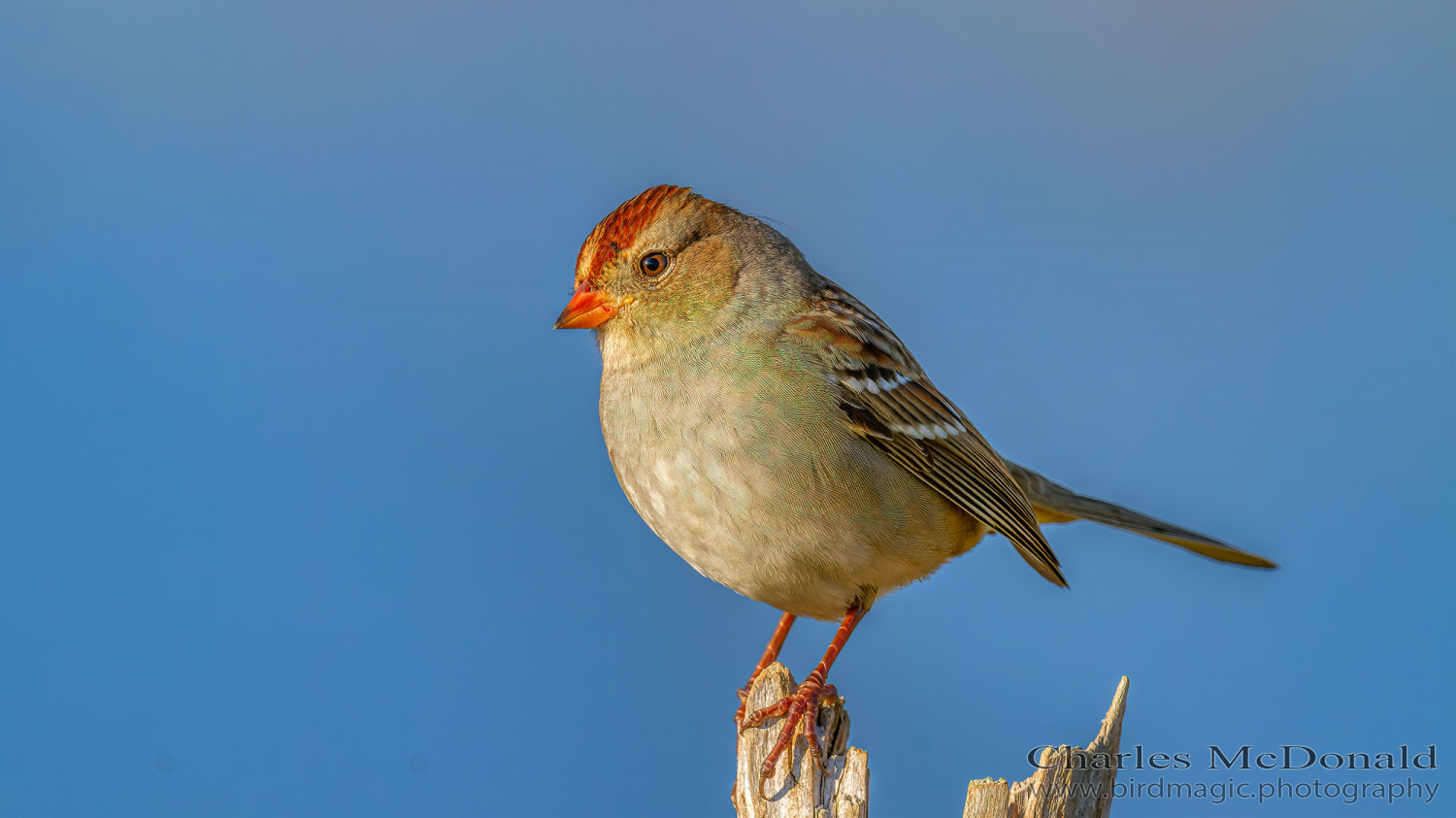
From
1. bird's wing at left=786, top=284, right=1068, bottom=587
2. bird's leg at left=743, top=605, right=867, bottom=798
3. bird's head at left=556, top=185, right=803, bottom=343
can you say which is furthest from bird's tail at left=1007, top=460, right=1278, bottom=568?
bird's head at left=556, top=185, right=803, bottom=343

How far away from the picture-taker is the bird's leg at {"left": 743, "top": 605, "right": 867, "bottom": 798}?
286cm

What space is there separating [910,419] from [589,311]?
39.1 inches

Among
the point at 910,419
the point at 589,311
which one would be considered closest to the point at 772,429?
the point at 910,419

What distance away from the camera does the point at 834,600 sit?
10.1ft

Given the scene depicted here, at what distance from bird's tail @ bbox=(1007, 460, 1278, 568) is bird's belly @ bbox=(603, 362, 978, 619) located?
978mm

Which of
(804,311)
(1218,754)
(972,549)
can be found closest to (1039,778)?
(1218,754)

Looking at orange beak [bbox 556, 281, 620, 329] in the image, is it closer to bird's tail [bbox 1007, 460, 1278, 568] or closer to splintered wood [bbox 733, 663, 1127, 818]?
splintered wood [bbox 733, 663, 1127, 818]

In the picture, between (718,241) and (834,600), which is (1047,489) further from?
(718,241)

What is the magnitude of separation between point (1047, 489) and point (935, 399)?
780mm

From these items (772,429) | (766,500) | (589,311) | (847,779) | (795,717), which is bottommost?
(847,779)

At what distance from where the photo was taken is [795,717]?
2.91m

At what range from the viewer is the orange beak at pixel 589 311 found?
3.12 metres

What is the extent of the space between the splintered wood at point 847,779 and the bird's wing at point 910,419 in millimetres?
723

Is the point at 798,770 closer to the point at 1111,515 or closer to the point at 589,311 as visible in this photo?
the point at 589,311
